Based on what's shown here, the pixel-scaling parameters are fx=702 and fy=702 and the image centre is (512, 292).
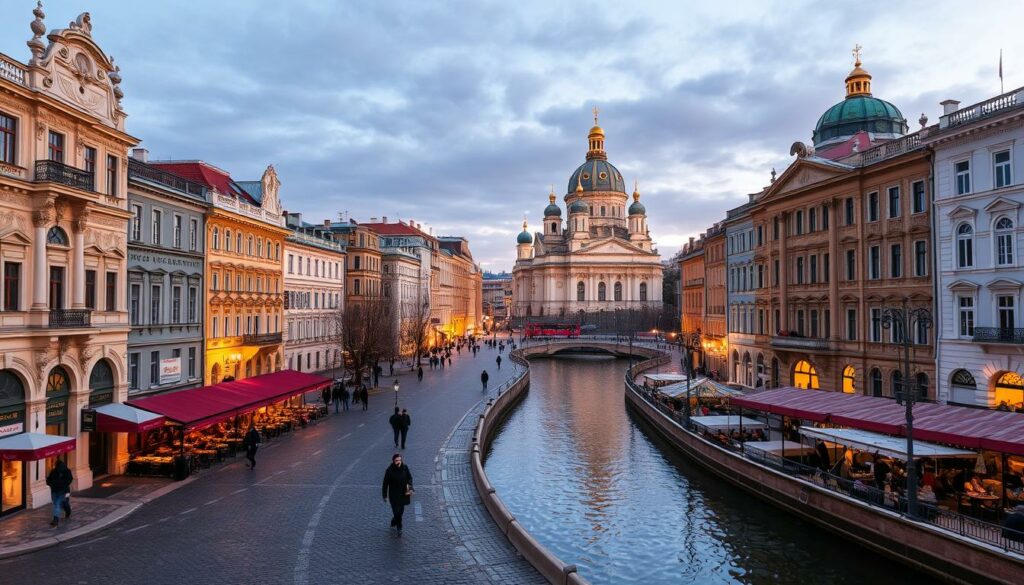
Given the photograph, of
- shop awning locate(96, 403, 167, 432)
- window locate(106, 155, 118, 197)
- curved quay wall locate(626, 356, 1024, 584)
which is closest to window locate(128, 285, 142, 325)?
window locate(106, 155, 118, 197)

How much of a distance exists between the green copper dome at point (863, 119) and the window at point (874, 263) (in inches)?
586

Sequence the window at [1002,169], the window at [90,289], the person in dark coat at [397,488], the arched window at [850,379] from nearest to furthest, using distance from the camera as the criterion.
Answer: the person in dark coat at [397,488] < the window at [90,289] < the window at [1002,169] < the arched window at [850,379]

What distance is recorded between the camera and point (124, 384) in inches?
961

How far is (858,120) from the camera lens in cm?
4719

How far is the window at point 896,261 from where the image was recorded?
3297 cm

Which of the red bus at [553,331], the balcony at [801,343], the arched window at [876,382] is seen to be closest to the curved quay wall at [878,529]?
the arched window at [876,382]

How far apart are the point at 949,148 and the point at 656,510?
65.0 feet

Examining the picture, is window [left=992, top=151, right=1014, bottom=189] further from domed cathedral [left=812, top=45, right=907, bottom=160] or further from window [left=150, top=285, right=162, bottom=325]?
window [left=150, top=285, right=162, bottom=325]

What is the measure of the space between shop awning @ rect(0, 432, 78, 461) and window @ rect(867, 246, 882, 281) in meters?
34.2

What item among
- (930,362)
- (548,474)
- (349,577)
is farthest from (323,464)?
(930,362)

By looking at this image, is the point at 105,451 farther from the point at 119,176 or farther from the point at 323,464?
the point at 119,176

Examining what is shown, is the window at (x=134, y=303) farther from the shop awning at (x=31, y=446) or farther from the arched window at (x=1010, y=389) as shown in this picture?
the arched window at (x=1010, y=389)

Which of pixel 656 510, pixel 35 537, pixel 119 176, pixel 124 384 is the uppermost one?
pixel 119 176

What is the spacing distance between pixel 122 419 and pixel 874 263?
109ft
